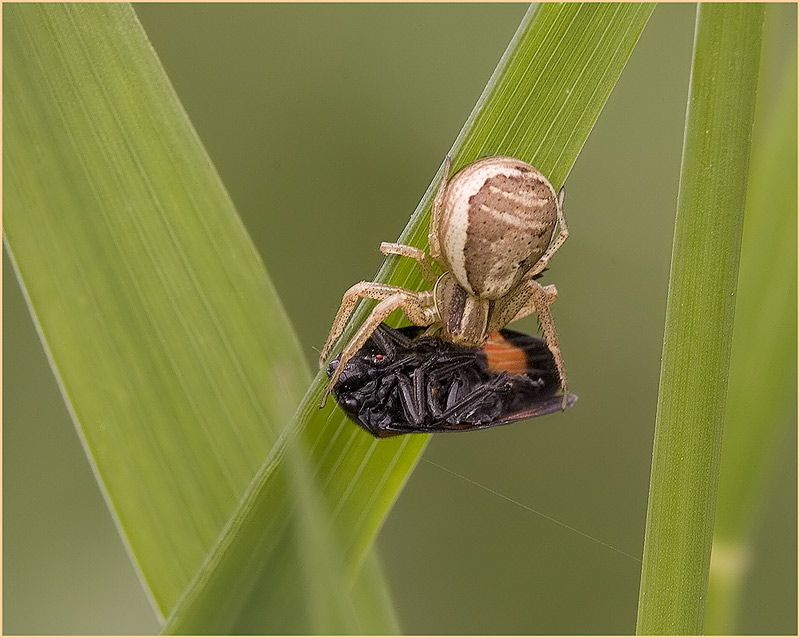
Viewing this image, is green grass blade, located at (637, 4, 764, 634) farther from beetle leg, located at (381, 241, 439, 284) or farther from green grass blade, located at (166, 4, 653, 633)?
beetle leg, located at (381, 241, 439, 284)

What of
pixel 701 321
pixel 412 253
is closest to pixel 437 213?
pixel 412 253

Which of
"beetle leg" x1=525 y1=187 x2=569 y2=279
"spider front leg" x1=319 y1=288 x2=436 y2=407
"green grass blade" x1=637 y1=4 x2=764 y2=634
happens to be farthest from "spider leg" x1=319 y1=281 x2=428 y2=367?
"green grass blade" x1=637 y1=4 x2=764 y2=634

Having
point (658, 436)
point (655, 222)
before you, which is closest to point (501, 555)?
point (655, 222)

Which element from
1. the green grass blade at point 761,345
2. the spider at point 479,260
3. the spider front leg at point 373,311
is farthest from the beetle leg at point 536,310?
the green grass blade at point 761,345

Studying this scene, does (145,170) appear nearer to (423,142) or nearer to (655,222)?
(423,142)

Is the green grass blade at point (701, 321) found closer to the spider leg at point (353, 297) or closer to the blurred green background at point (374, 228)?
the spider leg at point (353, 297)
